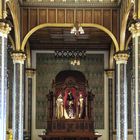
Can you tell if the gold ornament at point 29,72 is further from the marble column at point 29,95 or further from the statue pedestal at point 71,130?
the statue pedestal at point 71,130

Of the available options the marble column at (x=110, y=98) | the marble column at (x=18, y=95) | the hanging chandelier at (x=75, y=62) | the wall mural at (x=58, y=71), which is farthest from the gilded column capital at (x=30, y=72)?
the marble column at (x=18, y=95)

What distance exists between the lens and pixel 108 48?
1339 inches

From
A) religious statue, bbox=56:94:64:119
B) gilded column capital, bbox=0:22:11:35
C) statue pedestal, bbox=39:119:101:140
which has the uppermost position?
gilded column capital, bbox=0:22:11:35

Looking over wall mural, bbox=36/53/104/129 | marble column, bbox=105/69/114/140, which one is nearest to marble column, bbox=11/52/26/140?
wall mural, bbox=36/53/104/129

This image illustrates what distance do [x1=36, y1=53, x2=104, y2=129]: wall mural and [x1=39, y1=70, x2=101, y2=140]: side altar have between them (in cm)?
89

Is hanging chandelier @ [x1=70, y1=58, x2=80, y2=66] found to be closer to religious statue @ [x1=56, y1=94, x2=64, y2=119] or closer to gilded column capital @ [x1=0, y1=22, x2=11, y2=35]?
religious statue @ [x1=56, y1=94, x2=64, y2=119]

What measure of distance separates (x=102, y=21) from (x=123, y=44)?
1587 millimetres

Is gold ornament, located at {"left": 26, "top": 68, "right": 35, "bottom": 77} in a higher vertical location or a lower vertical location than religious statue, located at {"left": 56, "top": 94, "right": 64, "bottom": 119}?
higher

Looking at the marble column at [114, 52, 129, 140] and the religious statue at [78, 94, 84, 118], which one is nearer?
the marble column at [114, 52, 129, 140]

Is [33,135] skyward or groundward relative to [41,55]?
groundward

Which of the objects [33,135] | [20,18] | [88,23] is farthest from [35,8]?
[33,135]

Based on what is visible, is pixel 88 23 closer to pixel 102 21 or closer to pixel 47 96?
pixel 102 21

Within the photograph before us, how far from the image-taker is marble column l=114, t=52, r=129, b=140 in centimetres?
2672

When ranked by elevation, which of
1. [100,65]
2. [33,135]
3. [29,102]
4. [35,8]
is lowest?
[33,135]
